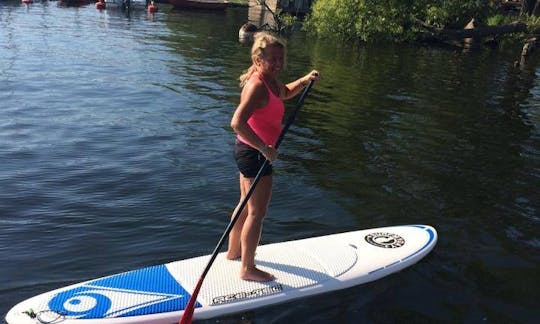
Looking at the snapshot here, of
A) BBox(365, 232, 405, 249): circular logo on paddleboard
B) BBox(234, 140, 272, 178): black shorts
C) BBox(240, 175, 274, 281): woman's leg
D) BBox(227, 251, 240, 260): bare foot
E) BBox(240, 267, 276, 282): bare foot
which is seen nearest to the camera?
BBox(234, 140, 272, 178): black shorts

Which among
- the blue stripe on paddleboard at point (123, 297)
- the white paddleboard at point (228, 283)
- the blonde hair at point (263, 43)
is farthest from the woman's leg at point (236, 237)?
the blonde hair at point (263, 43)

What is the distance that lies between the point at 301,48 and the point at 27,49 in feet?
52.7

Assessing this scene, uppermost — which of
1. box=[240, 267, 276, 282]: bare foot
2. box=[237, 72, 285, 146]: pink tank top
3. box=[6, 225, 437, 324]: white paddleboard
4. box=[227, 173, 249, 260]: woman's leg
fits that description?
box=[237, 72, 285, 146]: pink tank top

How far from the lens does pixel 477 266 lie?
6.97 m

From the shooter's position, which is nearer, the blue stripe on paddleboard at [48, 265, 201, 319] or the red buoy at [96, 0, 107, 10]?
the blue stripe on paddleboard at [48, 265, 201, 319]

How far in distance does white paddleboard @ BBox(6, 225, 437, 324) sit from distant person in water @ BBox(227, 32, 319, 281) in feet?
1.11

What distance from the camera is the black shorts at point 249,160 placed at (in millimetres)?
5168

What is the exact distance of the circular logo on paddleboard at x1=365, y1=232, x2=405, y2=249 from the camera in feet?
22.7

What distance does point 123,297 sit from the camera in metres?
5.27

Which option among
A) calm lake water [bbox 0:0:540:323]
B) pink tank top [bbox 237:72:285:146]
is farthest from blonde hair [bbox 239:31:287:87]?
calm lake water [bbox 0:0:540:323]

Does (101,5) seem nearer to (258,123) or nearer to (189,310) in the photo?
(258,123)

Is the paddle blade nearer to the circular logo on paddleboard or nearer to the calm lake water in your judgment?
the calm lake water

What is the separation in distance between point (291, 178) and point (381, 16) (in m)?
31.1

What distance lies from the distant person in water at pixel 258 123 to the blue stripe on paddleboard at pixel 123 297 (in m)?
0.87
